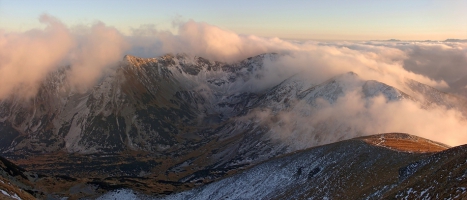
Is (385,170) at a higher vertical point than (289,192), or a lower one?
higher

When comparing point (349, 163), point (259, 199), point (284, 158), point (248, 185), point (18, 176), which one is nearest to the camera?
point (349, 163)

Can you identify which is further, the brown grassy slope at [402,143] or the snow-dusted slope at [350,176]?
the brown grassy slope at [402,143]

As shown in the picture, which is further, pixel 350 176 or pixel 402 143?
pixel 402 143

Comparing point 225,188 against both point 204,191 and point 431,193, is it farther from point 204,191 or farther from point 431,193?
point 431,193

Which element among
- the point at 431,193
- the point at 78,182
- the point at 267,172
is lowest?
the point at 78,182

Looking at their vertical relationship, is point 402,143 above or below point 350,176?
above

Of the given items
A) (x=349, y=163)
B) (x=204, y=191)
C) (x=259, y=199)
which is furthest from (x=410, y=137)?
(x=204, y=191)

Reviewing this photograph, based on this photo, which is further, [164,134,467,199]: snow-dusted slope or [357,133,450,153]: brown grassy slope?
[357,133,450,153]: brown grassy slope

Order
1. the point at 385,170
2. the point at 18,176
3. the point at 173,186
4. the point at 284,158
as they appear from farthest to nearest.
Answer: the point at 173,186 → the point at 18,176 → the point at 284,158 → the point at 385,170

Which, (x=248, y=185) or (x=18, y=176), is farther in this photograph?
(x=18, y=176)

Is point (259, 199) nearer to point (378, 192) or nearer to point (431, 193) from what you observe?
point (378, 192)
